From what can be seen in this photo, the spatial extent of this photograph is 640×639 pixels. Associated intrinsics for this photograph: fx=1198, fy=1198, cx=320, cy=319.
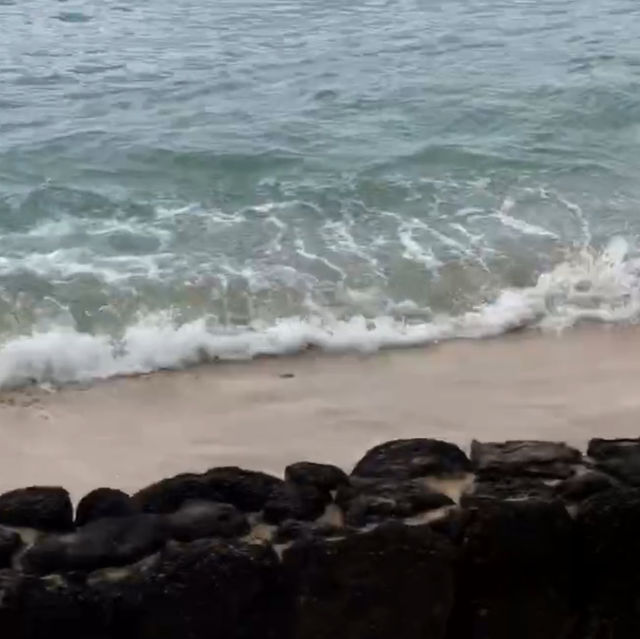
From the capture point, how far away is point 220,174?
6.89 meters

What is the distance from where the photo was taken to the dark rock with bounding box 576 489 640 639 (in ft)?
8.47

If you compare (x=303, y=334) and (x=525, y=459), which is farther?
(x=303, y=334)

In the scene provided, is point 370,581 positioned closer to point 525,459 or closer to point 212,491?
point 212,491

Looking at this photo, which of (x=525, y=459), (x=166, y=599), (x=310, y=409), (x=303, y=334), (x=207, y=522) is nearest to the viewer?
(x=166, y=599)

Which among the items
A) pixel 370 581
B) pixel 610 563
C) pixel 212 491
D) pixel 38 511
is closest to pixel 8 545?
pixel 38 511

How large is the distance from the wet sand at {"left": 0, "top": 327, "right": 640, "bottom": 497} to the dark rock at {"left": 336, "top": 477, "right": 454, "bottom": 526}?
126cm

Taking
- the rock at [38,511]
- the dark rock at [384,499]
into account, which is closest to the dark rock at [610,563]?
the dark rock at [384,499]

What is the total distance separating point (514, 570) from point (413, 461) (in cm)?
35

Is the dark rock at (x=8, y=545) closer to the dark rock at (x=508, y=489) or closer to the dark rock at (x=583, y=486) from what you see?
the dark rock at (x=508, y=489)

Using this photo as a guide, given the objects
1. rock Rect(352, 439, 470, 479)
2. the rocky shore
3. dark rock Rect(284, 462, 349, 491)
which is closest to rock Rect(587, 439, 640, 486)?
the rocky shore

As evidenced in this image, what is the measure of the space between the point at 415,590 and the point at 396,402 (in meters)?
2.00

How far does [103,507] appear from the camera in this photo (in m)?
2.59

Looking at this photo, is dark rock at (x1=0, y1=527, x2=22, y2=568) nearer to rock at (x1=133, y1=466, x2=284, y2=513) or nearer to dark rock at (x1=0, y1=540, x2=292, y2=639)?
dark rock at (x1=0, y1=540, x2=292, y2=639)

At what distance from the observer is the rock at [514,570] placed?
2516 mm
